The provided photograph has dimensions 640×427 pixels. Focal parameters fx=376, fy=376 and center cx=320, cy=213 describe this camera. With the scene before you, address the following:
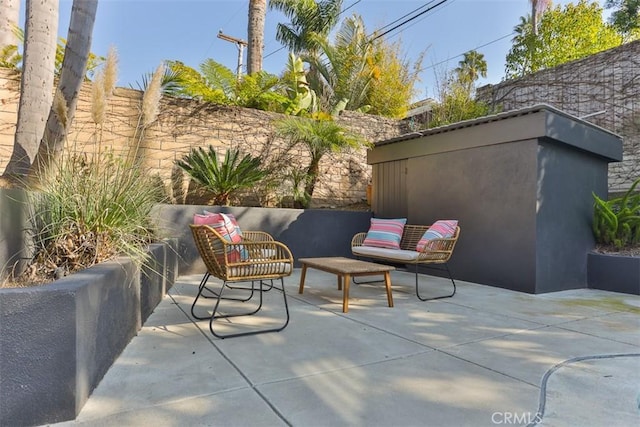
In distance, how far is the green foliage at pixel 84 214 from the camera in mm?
2135

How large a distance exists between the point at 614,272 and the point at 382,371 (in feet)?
15.0

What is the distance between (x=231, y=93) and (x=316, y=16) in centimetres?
698

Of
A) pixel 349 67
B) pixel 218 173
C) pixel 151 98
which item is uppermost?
pixel 349 67

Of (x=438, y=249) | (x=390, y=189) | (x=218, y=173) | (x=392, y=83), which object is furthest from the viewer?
(x=392, y=83)

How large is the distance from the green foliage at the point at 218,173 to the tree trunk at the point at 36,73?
2.59m

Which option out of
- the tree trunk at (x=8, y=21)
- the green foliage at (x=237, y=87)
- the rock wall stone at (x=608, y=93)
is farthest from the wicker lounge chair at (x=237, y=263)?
the rock wall stone at (x=608, y=93)

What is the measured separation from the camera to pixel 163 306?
354cm

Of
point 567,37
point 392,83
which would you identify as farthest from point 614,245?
point 567,37

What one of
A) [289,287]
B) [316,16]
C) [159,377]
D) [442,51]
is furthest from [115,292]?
[316,16]

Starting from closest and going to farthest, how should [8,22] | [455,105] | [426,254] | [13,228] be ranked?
[13,228], [426,254], [8,22], [455,105]

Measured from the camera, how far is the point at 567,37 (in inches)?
542

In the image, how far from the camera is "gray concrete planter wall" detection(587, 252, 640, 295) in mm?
4719

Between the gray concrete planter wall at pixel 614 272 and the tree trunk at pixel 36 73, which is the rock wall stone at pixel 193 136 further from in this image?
the gray concrete planter wall at pixel 614 272

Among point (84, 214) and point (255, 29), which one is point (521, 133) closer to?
point (84, 214)
